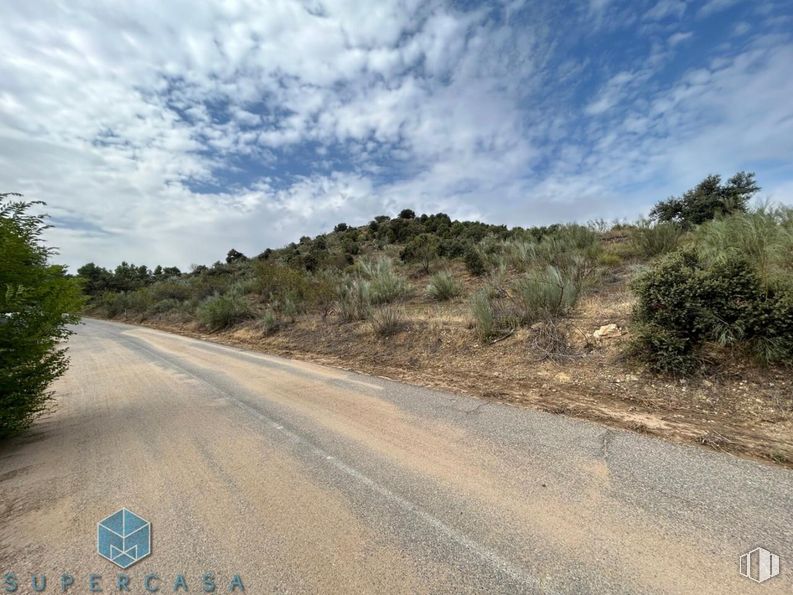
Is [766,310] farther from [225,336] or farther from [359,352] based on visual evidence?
[225,336]

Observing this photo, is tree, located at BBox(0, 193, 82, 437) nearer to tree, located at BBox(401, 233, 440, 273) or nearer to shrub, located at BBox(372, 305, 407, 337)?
shrub, located at BBox(372, 305, 407, 337)

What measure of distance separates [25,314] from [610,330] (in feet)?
28.5

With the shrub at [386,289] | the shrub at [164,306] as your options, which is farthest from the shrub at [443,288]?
the shrub at [164,306]

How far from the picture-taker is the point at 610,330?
679cm

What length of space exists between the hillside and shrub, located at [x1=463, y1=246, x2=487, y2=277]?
0.07 m

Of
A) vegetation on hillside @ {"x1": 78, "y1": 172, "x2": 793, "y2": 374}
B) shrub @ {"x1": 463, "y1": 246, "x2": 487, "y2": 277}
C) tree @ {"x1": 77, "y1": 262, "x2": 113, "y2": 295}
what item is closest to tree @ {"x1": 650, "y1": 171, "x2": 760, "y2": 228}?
vegetation on hillside @ {"x1": 78, "y1": 172, "x2": 793, "y2": 374}

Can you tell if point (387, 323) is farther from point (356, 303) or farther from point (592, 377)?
point (592, 377)

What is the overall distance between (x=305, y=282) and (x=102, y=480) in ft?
43.7

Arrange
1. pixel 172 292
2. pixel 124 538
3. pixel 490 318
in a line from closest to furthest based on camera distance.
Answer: pixel 124 538 < pixel 490 318 < pixel 172 292

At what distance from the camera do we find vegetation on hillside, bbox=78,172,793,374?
528 centimetres

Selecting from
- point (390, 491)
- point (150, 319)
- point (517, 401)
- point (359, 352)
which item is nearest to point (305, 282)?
point (359, 352)

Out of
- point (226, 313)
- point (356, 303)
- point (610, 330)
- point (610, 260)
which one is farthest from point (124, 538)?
point (226, 313)

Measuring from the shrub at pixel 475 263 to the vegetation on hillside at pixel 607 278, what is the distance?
0.06 m

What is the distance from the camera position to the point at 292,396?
6477 mm
